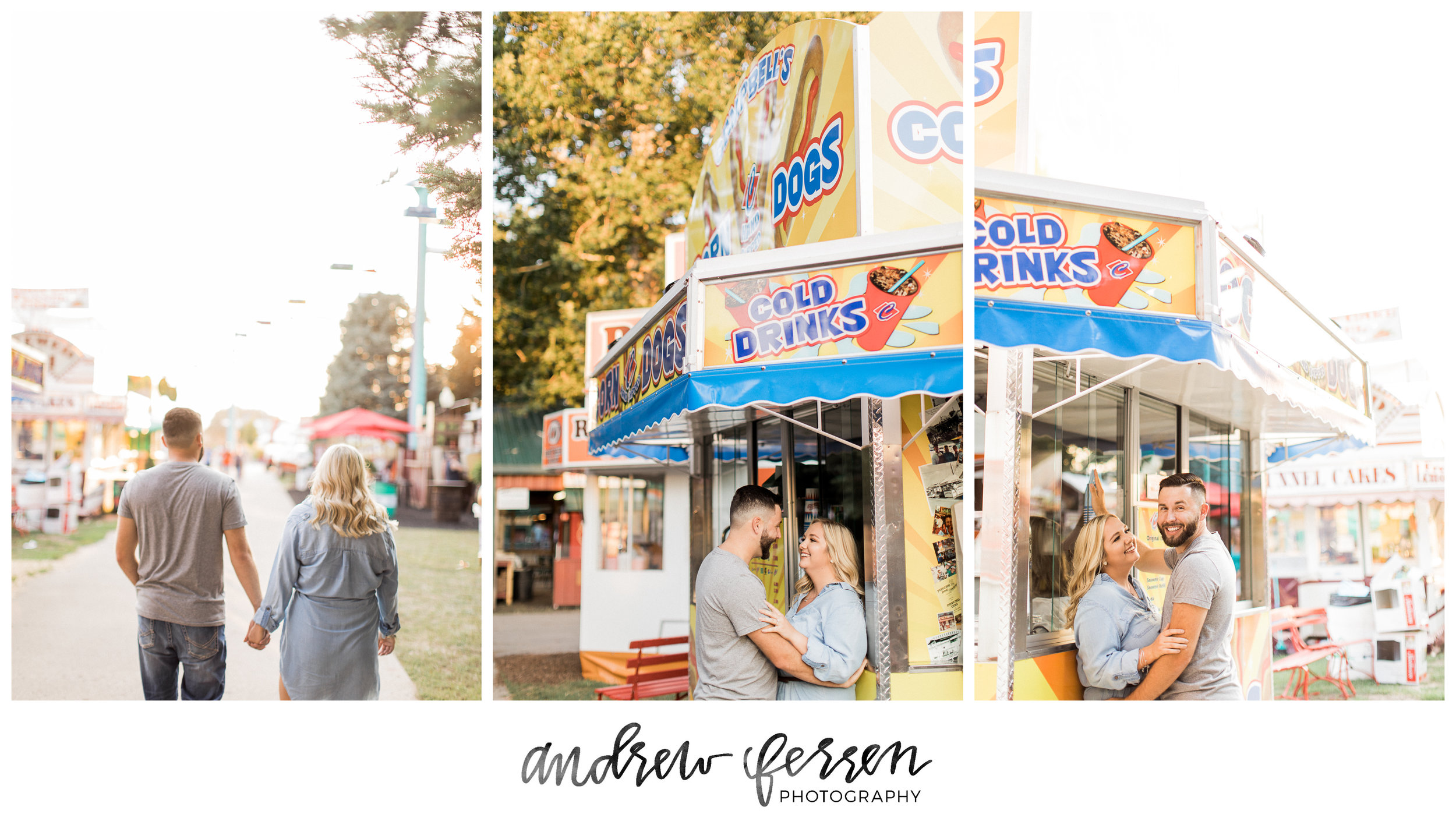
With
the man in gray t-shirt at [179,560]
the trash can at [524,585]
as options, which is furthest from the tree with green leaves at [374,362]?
the trash can at [524,585]

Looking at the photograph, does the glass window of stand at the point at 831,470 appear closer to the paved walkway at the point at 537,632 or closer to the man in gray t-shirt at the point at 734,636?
the man in gray t-shirt at the point at 734,636

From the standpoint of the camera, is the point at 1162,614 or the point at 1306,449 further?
the point at 1306,449

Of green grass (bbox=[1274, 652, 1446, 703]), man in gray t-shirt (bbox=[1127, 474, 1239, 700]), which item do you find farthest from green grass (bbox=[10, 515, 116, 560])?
green grass (bbox=[1274, 652, 1446, 703])

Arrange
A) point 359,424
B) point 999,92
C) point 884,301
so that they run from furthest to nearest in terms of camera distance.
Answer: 1. point 359,424
2. point 999,92
3. point 884,301

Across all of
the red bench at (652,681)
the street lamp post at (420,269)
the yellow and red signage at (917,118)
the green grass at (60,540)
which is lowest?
the red bench at (652,681)

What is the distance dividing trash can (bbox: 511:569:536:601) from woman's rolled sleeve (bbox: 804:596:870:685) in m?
9.60

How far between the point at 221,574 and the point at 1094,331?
3.45m

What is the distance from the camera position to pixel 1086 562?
3.74 meters

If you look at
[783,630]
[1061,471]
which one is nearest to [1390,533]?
[1061,471]

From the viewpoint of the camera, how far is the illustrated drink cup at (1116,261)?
2836 mm

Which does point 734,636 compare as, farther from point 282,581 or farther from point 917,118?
point 917,118
